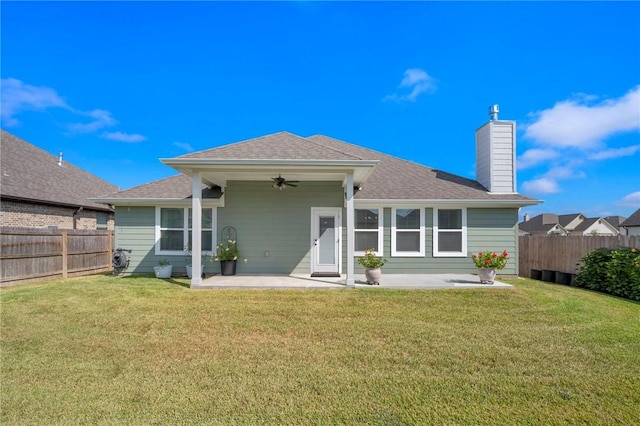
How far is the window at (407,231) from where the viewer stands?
9.97m

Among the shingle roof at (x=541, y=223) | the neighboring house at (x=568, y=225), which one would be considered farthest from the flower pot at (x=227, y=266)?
the shingle roof at (x=541, y=223)

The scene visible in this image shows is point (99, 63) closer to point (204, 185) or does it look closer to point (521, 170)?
point (204, 185)

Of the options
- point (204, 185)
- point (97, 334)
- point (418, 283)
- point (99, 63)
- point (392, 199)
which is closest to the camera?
point (97, 334)

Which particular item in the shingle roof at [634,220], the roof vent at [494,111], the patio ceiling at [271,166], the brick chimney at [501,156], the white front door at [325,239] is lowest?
the white front door at [325,239]

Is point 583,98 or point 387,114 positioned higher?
point 387,114

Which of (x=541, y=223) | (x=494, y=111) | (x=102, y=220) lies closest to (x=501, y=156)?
(x=494, y=111)

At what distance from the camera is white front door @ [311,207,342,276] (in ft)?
32.5

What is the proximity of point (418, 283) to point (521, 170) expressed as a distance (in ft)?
20.6

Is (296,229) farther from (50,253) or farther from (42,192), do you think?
(42,192)

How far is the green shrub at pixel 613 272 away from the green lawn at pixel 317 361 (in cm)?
183

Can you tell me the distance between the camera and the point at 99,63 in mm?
11523

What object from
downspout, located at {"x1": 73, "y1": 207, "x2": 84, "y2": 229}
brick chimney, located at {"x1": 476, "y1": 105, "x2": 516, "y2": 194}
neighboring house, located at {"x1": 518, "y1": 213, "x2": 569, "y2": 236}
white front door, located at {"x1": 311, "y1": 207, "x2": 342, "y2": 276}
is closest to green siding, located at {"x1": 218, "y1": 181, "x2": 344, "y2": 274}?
white front door, located at {"x1": 311, "y1": 207, "x2": 342, "y2": 276}

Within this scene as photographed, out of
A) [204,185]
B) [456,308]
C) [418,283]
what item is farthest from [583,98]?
[204,185]

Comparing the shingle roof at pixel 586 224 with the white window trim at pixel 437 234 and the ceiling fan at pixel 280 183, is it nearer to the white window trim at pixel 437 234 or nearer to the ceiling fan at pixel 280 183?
the white window trim at pixel 437 234
